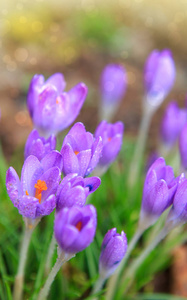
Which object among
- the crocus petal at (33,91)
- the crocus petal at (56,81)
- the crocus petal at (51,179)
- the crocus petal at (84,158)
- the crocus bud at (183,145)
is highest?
the crocus petal at (56,81)

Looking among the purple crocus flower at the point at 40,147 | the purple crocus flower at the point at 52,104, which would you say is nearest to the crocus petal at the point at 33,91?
the purple crocus flower at the point at 52,104

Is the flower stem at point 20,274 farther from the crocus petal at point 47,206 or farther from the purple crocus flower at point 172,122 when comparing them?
the purple crocus flower at point 172,122

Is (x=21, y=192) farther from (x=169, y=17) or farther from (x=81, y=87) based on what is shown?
(x=169, y=17)

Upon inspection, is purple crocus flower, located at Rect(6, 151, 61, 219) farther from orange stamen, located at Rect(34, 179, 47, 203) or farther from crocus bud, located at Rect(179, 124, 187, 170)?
crocus bud, located at Rect(179, 124, 187, 170)

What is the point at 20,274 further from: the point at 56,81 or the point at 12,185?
the point at 56,81

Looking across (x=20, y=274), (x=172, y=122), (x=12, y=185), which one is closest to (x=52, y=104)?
(x=12, y=185)

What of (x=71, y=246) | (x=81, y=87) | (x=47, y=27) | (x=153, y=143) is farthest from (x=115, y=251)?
(x=47, y=27)
